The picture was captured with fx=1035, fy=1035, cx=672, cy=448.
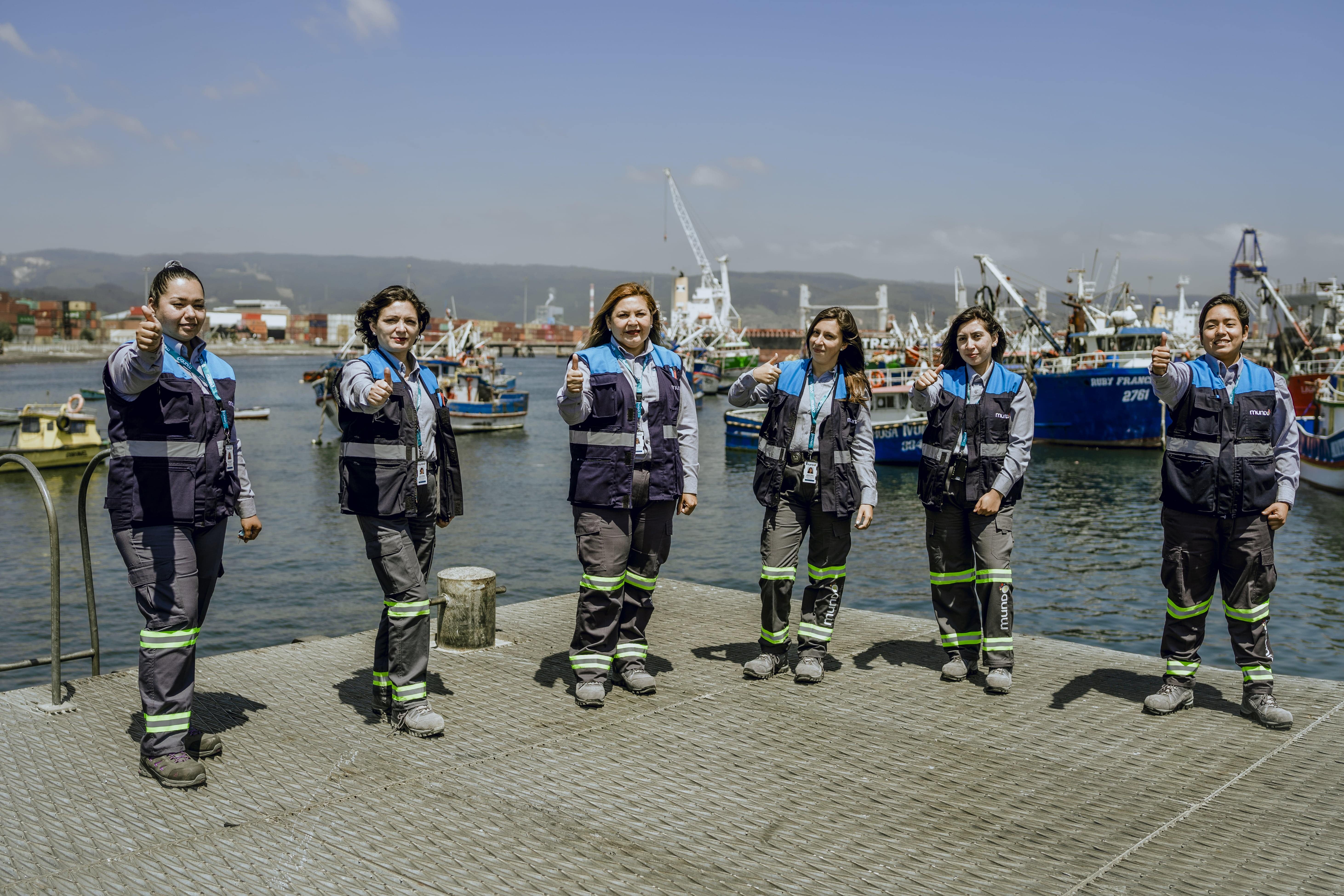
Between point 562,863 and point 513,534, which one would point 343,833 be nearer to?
point 562,863

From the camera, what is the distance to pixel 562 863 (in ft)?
10.7

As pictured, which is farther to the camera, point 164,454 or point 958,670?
point 958,670

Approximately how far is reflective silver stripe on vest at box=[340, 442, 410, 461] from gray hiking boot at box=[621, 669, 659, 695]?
5.15 feet

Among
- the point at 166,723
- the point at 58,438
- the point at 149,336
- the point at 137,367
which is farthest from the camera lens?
the point at 58,438

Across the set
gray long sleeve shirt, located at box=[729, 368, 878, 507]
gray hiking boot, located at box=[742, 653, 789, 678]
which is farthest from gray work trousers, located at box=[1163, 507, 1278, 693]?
gray hiking boot, located at box=[742, 653, 789, 678]

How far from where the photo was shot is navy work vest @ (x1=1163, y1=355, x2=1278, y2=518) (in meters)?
4.61

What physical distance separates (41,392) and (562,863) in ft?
272

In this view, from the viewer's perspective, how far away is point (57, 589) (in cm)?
479

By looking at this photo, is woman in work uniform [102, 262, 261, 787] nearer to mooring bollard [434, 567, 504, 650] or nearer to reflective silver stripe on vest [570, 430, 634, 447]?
reflective silver stripe on vest [570, 430, 634, 447]

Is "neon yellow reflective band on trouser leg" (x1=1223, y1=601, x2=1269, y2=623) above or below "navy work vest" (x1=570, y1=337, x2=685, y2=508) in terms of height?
below

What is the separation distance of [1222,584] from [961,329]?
66.5 inches

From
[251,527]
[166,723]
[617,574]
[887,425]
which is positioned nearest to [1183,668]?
[617,574]

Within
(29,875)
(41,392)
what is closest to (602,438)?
(29,875)

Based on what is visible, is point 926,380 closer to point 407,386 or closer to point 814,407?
point 814,407
